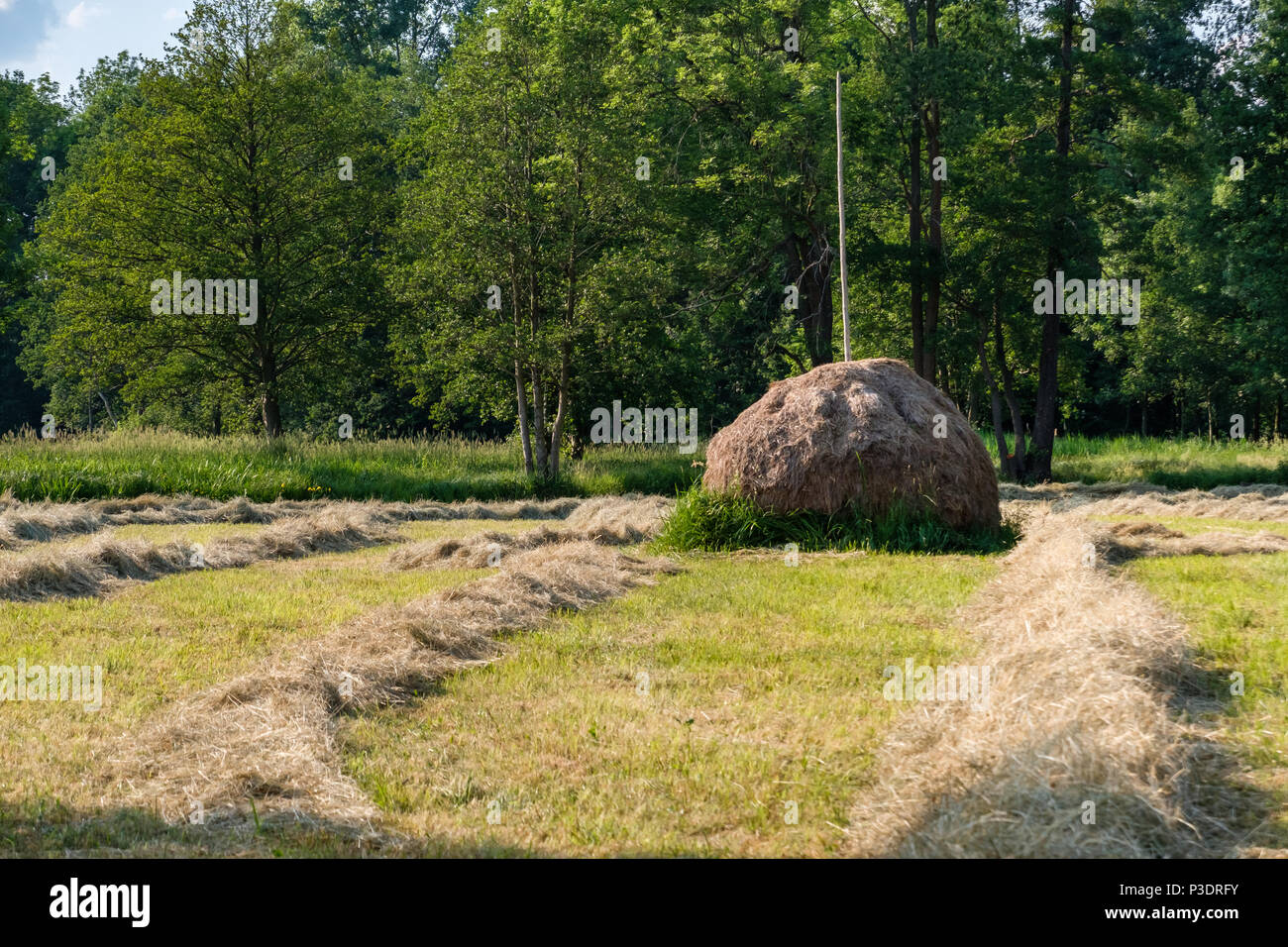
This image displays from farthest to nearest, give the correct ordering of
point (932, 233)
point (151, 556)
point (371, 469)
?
point (932, 233) < point (371, 469) < point (151, 556)

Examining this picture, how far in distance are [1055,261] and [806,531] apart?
16704 mm

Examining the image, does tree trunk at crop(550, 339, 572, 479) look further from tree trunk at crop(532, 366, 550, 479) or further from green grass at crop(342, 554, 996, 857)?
green grass at crop(342, 554, 996, 857)

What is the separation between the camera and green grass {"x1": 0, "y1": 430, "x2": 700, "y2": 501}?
1802 cm

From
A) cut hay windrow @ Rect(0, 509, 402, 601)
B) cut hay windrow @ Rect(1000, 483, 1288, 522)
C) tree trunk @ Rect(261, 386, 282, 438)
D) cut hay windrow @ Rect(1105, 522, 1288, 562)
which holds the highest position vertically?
tree trunk @ Rect(261, 386, 282, 438)

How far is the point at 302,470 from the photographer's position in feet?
66.6

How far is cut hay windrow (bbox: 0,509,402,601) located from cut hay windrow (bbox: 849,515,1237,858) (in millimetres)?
7403

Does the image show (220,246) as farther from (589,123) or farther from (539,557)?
(539,557)

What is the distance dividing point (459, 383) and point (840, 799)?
21.6 metres

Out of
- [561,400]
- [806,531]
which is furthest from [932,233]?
[806,531]

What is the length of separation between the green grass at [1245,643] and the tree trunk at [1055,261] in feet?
51.2

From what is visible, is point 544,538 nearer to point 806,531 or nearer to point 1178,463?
point 806,531

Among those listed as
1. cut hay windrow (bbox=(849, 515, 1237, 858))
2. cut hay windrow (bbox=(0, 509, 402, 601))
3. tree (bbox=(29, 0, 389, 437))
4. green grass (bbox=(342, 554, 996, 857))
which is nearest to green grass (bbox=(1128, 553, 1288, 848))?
cut hay windrow (bbox=(849, 515, 1237, 858))

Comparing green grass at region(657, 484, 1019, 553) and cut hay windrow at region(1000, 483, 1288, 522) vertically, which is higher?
green grass at region(657, 484, 1019, 553)

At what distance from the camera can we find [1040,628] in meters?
6.29
